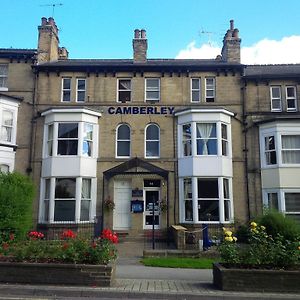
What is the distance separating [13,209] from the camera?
14633 millimetres

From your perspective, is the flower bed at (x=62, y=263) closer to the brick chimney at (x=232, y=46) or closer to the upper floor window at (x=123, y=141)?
the upper floor window at (x=123, y=141)

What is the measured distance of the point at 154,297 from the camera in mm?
8133

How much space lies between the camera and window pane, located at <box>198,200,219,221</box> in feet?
63.8

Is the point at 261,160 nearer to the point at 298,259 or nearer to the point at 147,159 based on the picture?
the point at 147,159

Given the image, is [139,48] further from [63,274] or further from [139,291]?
[139,291]

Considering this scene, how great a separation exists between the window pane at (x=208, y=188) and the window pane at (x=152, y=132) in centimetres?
359

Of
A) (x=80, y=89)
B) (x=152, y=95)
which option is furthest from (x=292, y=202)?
(x=80, y=89)

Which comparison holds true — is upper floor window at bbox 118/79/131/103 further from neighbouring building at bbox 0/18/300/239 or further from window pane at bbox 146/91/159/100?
window pane at bbox 146/91/159/100

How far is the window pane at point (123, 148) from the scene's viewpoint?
2092 centimetres

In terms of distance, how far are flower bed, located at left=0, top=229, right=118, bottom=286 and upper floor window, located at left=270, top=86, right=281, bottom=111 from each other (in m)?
15.0

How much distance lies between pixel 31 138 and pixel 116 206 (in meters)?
6.15

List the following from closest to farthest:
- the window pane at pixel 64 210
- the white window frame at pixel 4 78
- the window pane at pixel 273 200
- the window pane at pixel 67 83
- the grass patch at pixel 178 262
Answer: the grass patch at pixel 178 262 → the window pane at pixel 64 210 → the window pane at pixel 273 200 → the white window frame at pixel 4 78 → the window pane at pixel 67 83

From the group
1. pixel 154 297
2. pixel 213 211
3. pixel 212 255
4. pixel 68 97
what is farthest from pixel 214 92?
Answer: pixel 154 297

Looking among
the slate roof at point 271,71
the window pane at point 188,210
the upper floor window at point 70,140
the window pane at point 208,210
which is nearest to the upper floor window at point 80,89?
the upper floor window at point 70,140
